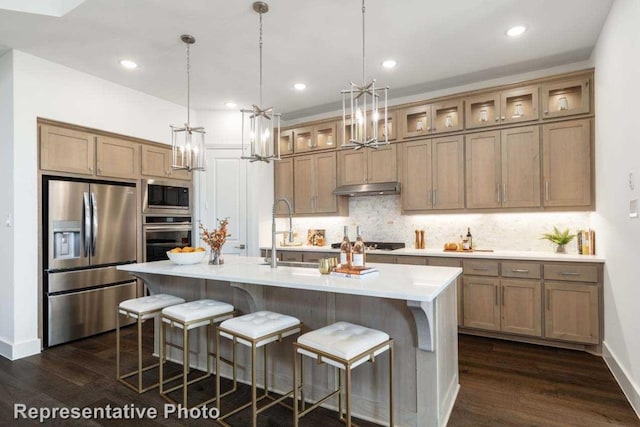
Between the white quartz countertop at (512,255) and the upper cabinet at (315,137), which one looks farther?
the upper cabinet at (315,137)

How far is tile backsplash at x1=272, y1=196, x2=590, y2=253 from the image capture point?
13.3ft

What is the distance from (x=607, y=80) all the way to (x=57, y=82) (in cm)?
527

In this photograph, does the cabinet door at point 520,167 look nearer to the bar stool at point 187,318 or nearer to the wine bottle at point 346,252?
the wine bottle at point 346,252

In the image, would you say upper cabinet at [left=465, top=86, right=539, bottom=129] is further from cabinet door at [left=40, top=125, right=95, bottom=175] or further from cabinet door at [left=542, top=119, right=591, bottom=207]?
cabinet door at [left=40, top=125, right=95, bottom=175]

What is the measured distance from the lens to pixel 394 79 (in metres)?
4.21

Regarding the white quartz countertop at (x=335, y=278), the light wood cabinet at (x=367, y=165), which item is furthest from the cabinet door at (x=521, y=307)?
the light wood cabinet at (x=367, y=165)

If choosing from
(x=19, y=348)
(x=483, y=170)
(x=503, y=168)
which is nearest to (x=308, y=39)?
(x=483, y=170)

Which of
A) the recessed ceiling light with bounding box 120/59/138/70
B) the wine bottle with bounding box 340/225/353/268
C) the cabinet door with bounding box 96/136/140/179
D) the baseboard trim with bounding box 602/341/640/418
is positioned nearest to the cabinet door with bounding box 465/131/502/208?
the baseboard trim with bounding box 602/341/640/418

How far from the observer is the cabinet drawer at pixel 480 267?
3773mm

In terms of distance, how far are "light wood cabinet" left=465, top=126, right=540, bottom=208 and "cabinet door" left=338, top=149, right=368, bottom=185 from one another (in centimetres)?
132

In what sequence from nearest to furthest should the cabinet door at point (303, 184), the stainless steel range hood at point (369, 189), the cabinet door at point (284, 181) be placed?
the stainless steel range hood at point (369, 189) < the cabinet door at point (303, 184) < the cabinet door at point (284, 181)

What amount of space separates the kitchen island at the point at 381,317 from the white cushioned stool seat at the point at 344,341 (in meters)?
0.21

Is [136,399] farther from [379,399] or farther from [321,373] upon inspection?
[379,399]

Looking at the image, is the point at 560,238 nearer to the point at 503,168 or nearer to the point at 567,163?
the point at 567,163
